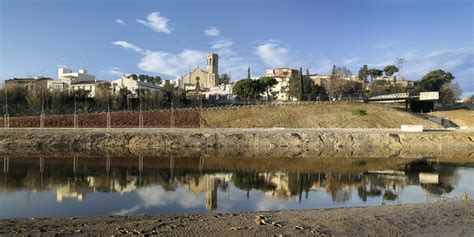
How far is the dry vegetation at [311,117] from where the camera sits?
72.6 meters

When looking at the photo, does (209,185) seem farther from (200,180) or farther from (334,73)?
(334,73)

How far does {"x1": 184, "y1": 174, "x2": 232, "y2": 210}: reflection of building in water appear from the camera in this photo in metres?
20.3

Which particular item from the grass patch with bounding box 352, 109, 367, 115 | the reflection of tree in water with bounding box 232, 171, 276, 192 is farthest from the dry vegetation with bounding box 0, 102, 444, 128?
the reflection of tree in water with bounding box 232, 171, 276, 192

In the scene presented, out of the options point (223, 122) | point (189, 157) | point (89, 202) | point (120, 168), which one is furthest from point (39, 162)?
point (223, 122)

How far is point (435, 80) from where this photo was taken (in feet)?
486

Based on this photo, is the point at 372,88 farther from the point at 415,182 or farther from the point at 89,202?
the point at 89,202

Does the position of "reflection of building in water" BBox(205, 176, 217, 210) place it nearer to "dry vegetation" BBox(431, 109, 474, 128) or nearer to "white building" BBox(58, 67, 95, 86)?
"dry vegetation" BBox(431, 109, 474, 128)

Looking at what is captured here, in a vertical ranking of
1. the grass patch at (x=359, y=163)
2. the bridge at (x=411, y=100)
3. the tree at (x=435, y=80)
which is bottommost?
the grass patch at (x=359, y=163)

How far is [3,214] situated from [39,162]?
18832 mm

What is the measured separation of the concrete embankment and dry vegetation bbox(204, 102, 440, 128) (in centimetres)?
2001

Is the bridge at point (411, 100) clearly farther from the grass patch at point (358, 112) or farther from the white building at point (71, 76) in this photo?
the white building at point (71, 76)

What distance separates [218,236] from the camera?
11.5 meters

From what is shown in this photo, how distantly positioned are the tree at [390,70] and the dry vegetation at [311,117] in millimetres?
74569

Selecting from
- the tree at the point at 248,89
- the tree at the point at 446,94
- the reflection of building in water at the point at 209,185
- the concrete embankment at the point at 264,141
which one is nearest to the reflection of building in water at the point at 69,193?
the reflection of building in water at the point at 209,185
